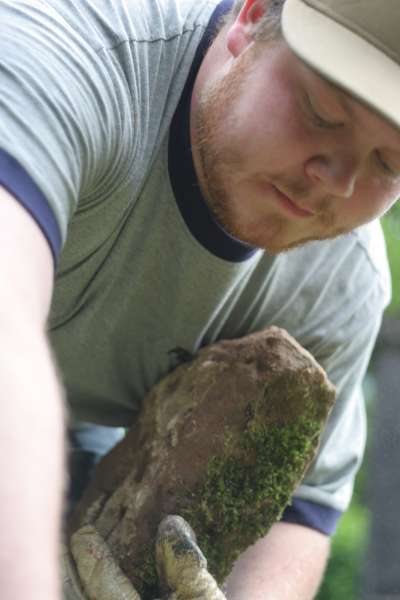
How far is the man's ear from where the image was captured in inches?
58.5

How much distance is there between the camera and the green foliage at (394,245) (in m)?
3.71

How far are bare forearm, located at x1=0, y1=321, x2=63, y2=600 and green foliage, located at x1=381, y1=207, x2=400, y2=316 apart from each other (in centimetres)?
285

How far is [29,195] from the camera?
1066 millimetres

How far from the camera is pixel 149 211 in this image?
1.54 meters

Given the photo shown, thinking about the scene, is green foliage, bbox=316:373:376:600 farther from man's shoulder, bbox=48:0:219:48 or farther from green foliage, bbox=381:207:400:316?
man's shoulder, bbox=48:0:219:48

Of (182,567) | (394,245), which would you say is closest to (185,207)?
(182,567)

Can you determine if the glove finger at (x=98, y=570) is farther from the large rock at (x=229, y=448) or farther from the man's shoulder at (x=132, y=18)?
the man's shoulder at (x=132, y=18)

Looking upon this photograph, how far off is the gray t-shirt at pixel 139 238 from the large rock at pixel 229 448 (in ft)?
0.36

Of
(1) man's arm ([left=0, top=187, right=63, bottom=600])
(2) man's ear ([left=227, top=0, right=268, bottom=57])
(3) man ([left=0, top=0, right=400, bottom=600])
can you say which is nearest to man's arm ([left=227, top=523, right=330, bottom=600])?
(3) man ([left=0, top=0, right=400, bottom=600])

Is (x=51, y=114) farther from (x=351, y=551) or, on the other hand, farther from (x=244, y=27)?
(x=351, y=551)

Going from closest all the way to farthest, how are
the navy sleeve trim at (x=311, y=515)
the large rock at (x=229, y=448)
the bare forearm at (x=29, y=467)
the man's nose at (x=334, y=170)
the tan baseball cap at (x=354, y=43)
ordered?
the bare forearm at (x=29, y=467) → the tan baseball cap at (x=354, y=43) → the man's nose at (x=334, y=170) → the large rock at (x=229, y=448) → the navy sleeve trim at (x=311, y=515)

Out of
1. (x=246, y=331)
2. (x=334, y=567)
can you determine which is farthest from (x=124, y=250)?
(x=334, y=567)

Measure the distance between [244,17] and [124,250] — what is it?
332mm

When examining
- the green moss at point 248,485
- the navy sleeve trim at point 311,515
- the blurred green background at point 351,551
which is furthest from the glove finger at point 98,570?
the blurred green background at point 351,551
